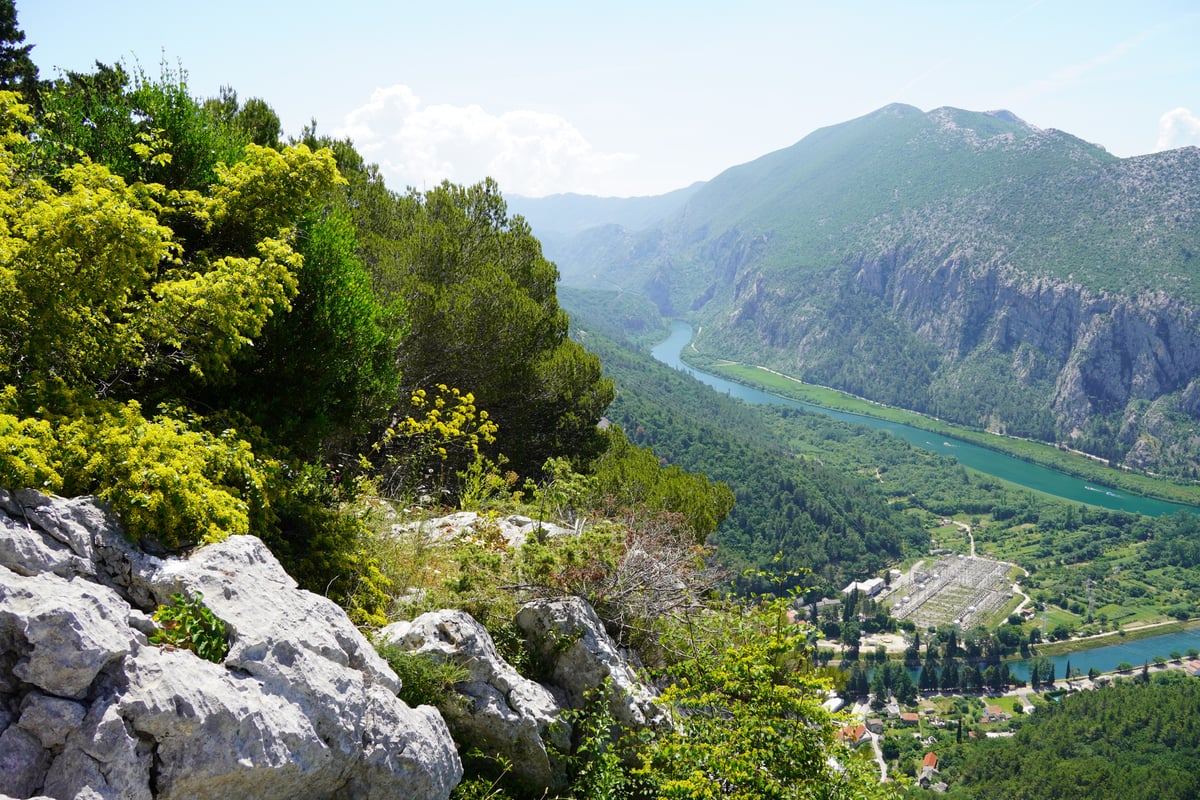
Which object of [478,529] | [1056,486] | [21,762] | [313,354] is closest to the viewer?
[21,762]

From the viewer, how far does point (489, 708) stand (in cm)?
596

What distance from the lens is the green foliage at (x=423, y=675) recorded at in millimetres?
5527

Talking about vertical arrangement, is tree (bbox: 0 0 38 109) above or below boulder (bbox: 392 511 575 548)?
above

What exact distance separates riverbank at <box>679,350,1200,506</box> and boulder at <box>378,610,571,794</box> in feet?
545

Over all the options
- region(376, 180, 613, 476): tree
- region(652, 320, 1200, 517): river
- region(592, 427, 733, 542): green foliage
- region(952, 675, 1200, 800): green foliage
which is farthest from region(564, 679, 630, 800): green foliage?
region(652, 320, 1200, 517): river

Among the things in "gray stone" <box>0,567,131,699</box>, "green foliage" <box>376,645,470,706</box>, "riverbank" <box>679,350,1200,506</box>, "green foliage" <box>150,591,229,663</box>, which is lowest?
"riverbank" <box>679,350,1200,506</box>

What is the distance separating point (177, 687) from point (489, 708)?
2.97 m

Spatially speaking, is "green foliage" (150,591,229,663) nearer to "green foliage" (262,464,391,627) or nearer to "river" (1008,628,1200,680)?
"green foliage" (262,464,391,627)

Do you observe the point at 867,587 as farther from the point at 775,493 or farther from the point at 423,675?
the point at 423,675

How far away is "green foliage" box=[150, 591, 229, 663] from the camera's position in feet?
12.9

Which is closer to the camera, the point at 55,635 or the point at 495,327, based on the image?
the point at 55,635

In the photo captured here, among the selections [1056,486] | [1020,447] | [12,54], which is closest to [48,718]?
[12,54]

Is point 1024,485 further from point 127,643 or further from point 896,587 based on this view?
point 127,643

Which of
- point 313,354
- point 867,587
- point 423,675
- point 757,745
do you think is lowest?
point 867,587
